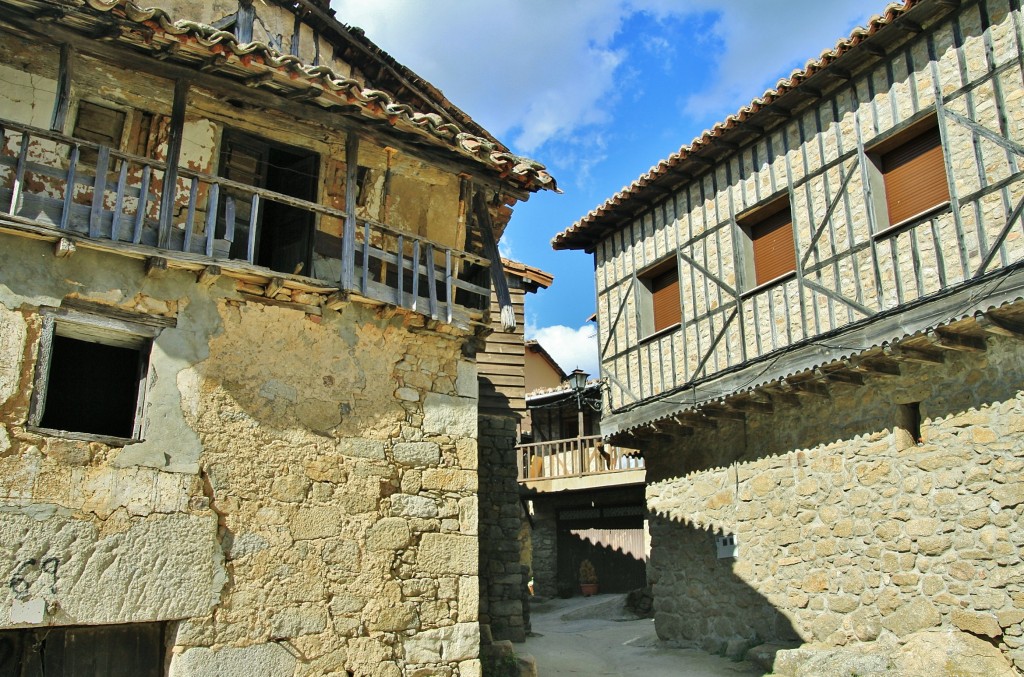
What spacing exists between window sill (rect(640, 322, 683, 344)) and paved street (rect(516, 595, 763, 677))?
3980 mm

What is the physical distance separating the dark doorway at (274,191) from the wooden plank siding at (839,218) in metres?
5.27

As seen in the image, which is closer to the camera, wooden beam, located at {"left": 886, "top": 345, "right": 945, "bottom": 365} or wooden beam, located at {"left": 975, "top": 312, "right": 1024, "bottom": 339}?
wooden beam, located at {"left": 975, "top": 312, "right": 1024, "bottom": 339}

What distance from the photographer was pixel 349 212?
7184 millimetres

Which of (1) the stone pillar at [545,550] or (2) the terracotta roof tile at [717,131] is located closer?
(2) the terracotta roof tile at [717,131]

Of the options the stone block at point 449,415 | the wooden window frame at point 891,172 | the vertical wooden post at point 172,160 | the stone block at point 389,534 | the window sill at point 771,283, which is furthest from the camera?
the window sill at point 771,283

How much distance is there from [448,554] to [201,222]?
3299 millimetres

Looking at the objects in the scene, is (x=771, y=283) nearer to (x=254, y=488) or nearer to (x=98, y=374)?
(x=254, y=488)

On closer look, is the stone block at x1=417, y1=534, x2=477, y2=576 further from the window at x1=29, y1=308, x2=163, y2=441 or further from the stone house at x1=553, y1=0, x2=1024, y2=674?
the stone house at x1=553, y1=0, x2=1024, y2=674

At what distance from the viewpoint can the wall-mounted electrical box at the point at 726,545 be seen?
1067 cm

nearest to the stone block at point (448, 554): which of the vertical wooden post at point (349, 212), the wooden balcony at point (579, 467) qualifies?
the vertical wooden post at point (349, 212)

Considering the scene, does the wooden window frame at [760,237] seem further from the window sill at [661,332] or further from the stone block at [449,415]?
the stone block at [449,415]

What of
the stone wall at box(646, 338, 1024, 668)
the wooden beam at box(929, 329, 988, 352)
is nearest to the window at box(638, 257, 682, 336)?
the stone wall at box(646, 338, 1024, 668)

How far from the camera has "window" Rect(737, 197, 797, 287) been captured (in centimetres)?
1023

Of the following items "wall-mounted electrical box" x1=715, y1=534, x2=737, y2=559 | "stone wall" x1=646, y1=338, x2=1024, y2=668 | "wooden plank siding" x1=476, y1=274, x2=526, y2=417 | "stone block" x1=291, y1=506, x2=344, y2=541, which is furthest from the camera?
"wooden plank siding" x1=476, y1=274, x2=526, y2=417
